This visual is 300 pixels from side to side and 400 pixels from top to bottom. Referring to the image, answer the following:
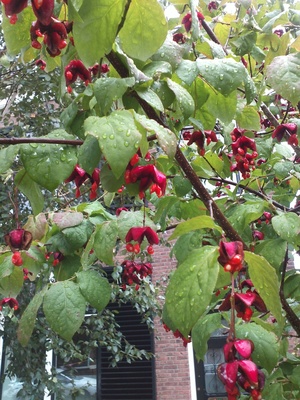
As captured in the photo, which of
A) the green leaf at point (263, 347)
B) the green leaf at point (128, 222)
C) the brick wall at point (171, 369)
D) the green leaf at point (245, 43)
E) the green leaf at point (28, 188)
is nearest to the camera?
the green leaf at point (28, 188)

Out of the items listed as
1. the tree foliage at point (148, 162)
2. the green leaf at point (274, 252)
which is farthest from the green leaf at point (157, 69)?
the green leaf at point (274, 252)

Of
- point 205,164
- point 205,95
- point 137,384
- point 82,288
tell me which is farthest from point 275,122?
point 137,384

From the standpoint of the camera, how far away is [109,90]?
809 mm

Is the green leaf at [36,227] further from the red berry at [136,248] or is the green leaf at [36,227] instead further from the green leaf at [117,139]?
the green leaf at [117,139]

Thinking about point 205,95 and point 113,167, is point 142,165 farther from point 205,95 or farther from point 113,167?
point 205,95

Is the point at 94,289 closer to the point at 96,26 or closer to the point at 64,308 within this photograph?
the point at 64,308

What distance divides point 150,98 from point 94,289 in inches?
21.9

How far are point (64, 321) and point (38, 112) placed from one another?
365 centimetres

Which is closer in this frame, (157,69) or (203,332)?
(157,69)

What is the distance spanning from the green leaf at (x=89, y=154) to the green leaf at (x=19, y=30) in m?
0.33

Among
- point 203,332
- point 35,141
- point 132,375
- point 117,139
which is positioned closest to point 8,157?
point 35,141

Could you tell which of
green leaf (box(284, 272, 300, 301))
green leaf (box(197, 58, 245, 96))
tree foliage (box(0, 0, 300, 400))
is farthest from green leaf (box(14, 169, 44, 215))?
green leaf (box(284, 272, 300, 301))

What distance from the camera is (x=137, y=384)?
577cm

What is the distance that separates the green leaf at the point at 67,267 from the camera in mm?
1311
